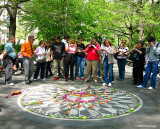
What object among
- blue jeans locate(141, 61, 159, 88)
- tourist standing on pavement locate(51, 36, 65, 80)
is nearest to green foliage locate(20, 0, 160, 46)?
tourist standing on pavement locate(51, 36, 65, 80)

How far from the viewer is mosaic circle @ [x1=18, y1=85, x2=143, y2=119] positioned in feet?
14.5

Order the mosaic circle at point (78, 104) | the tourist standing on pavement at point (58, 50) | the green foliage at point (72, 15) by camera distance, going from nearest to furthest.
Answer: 1. the mosaic circle at point (78, 104)
2. the tourist standing on pavement at point (58, 50)
3. the green foliage at point (72, 15)

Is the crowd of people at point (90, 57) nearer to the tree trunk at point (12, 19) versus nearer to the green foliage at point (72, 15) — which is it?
the green foliage at point (72, 15)

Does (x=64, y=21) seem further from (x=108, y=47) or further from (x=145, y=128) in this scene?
(x=145, y=128)

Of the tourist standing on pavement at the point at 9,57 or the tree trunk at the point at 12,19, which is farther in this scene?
the tree trunk at the point at 12,19

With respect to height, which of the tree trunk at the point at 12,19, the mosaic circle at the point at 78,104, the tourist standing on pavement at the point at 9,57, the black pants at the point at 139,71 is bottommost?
the mosaic circle at the point at 78,104

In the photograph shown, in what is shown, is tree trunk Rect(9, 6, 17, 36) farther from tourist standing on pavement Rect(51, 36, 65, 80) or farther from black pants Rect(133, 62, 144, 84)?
black pants Rect(133, 62, 144, 84)

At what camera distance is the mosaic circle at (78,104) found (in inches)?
174

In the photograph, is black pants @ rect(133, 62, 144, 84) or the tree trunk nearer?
black pants @ rect(133, 62, 144, 84)

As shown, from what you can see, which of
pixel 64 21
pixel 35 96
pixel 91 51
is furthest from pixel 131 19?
pixel 35 96

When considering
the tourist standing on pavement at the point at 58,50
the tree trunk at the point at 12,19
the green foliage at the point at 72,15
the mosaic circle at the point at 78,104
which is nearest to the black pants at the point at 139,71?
the mosaic circle at the point at 78,104

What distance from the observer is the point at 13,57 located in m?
7.55

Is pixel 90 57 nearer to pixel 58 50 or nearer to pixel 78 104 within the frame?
pixel 58 50

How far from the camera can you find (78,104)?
510 centimetres
